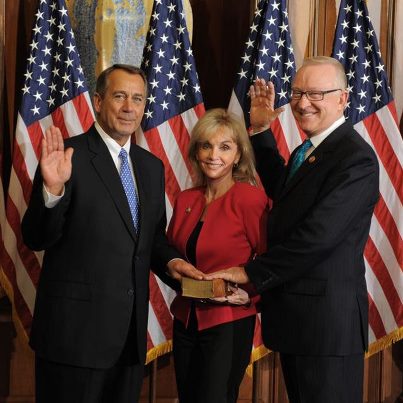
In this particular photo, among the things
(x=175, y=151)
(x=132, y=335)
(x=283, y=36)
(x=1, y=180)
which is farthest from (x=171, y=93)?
(x=132, y=335)

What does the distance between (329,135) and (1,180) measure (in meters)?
2.23

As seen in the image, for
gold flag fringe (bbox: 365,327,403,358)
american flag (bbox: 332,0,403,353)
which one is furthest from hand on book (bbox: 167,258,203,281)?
gold flag fringe (bbox: 365,327,403,358)

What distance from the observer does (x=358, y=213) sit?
101 inches

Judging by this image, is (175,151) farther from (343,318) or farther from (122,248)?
(343,318)

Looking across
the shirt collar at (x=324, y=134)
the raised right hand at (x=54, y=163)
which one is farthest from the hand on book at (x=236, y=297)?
the raised right hand at (x=54, y=163)

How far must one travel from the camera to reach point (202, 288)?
2617 mm

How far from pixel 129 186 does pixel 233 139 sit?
0.47 meters

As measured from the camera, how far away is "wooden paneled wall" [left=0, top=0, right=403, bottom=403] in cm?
427

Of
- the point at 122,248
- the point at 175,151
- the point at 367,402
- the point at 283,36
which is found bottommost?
the point at 367,402

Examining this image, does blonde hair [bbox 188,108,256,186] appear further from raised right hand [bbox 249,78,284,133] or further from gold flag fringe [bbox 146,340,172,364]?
gold flag fringe [bbox 146,340,172,364]

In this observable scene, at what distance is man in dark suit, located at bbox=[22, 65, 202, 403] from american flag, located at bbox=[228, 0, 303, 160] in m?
1.38

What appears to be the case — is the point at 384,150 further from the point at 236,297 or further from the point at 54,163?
the point at 54,163

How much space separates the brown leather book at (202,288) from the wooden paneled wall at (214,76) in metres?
1.67

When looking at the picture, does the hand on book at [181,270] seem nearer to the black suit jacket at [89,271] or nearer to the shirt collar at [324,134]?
the black suit jacket at [89,271]
